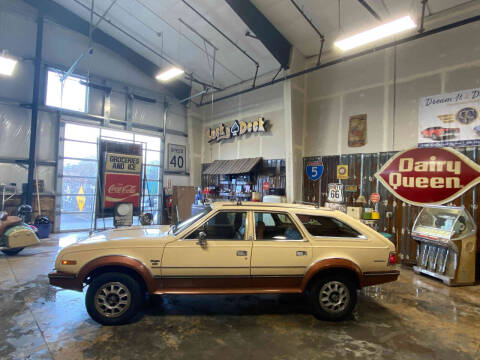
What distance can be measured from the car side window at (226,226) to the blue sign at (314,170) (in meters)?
5.50

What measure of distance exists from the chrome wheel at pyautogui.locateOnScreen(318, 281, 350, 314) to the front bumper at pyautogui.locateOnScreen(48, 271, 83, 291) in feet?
9.67

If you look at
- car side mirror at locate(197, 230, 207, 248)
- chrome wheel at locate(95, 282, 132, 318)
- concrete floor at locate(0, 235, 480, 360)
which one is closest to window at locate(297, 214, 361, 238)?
concrete floor at locate(0, 235, 480, 360)

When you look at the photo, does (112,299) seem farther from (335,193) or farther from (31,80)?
(31,80)

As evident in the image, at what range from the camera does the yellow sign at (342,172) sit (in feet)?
26.4

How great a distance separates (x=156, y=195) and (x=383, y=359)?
1032 cm

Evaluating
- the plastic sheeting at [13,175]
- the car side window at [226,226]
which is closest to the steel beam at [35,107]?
the plastic sheeting at [13,175]

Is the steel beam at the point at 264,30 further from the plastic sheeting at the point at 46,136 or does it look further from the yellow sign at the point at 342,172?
the plastic sheeting at the point at 46,136

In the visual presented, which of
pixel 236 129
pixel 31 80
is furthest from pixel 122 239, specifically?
pixel 31 80

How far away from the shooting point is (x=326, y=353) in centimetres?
293

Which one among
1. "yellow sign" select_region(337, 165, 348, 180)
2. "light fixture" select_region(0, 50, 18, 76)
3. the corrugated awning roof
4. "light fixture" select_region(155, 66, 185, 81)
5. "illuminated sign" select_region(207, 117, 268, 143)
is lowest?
"yellow sign" select_region(337, 165, 348, 180)

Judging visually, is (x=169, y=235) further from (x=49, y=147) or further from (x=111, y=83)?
(x=111, y=83)

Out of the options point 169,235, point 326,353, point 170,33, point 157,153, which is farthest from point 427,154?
point 157,153

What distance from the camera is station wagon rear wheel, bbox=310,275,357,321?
358cm

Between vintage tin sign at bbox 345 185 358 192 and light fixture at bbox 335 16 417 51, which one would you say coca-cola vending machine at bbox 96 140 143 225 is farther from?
light fixture at bbox 335 16 417 51
